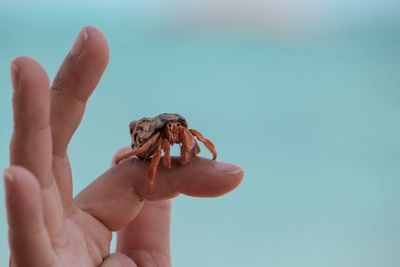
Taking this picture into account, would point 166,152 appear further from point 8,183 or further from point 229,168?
point 8,183

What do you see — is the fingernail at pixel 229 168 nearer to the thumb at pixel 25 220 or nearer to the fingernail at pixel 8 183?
the thumb at pixel 25 220

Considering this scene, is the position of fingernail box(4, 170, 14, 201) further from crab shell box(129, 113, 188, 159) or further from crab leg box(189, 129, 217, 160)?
crab leg box(189, 129, 217, 160)

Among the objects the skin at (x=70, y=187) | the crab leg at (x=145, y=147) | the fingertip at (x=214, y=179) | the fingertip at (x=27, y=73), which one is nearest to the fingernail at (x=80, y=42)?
the skin at (x=70, y=187)

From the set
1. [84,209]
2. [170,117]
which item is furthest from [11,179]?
[170,117]

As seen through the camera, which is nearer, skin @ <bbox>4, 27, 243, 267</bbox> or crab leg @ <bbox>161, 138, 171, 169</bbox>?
skin @ <bbox>4, 27, 243, 267</bbox>

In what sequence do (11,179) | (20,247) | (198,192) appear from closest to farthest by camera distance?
(11,179)
(20,247)
(198,192)

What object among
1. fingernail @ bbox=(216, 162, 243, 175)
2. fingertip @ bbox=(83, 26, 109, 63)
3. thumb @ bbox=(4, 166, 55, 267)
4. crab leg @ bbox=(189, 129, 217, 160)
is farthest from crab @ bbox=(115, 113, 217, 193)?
thumb @ bbox=(4, 166, 55, 267)

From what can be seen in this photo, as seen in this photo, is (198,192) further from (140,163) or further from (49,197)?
(49,197)

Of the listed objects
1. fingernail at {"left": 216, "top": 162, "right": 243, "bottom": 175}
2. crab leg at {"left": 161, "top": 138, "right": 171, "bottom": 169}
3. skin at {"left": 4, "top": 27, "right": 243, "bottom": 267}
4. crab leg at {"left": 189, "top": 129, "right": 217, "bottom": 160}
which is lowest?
skin at {"left": 4, "top": 27, "right": 243, "bottom": 267}
